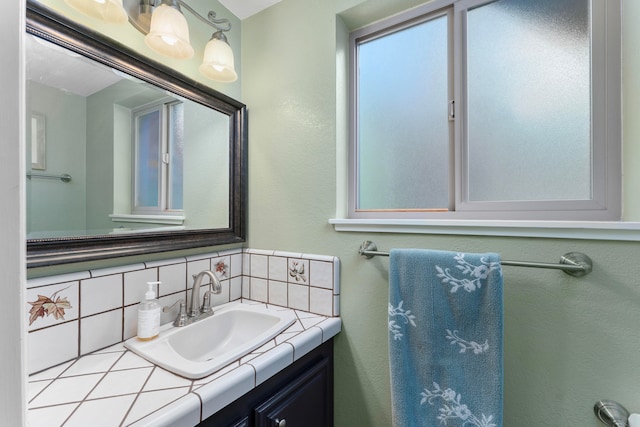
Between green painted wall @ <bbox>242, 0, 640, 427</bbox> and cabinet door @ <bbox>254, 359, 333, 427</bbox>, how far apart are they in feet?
0.34

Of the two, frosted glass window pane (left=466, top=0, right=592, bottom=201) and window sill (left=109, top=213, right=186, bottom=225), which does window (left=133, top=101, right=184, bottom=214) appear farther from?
frosted glass window pane (left=466, top=0, right=592, bottom=201)

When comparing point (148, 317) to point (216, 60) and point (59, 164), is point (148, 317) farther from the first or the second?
point (216, 60)

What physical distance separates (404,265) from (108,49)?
116 cm

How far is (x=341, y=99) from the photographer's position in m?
1.21

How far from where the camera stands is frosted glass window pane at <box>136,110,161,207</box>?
1011 mm

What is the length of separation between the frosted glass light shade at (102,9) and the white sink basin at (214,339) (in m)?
0.97

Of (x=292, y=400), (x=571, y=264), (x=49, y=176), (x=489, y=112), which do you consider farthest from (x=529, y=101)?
(x=49, y=176)

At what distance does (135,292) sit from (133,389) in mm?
368

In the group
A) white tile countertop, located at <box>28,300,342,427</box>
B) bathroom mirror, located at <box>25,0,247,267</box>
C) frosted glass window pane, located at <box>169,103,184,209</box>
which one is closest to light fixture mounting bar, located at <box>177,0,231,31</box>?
bathroom mirror, located at <box>25,0,247,267</box>

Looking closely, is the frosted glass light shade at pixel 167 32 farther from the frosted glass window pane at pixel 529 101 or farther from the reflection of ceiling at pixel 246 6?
the frosted glass window pane at pixel 529 101

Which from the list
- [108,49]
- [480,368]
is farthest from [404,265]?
[108,49]

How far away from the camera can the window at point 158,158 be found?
1.01 m

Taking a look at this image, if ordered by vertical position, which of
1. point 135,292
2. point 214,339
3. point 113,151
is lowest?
point 214,339

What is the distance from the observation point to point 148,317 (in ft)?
3.01
